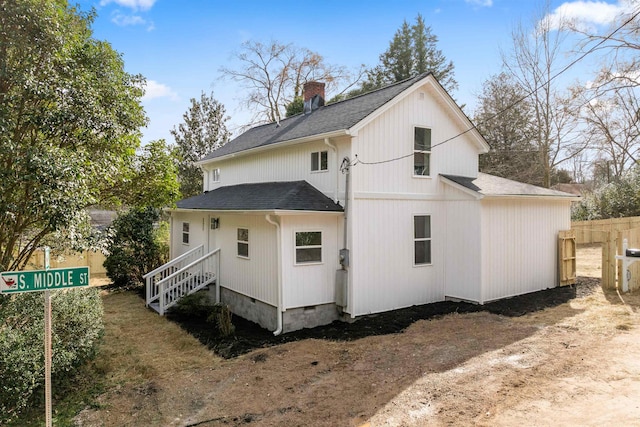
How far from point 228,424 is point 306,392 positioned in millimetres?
1353

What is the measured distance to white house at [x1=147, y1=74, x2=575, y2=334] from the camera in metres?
9.96

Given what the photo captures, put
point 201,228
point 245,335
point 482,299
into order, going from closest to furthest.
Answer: point 245,335 < point 482,299 < point 201,228

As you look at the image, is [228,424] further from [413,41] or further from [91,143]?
Result: [413,41]

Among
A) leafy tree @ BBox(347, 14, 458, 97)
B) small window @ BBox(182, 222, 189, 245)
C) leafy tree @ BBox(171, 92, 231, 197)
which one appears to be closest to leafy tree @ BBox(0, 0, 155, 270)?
small window @ BBox(182, 222, 189, 245)

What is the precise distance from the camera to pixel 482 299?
35.3 feet

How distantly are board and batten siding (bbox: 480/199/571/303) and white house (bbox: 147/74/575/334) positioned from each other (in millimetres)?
44

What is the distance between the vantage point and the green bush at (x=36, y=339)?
543 cm

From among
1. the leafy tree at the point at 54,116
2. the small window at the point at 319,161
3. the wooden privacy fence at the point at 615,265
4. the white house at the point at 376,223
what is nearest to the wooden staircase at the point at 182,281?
the white house at the point at 376,223

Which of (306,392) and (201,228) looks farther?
(201,228)

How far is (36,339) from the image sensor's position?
19.3 ft

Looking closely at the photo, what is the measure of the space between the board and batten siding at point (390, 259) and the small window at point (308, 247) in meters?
0.85

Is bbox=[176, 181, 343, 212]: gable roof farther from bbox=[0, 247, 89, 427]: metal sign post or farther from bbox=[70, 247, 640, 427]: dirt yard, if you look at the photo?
bbox=[0, 247, 89, 427]: metal sign post

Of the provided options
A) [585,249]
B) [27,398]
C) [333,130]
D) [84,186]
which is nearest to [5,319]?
[27,398]

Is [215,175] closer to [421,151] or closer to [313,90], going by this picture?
[313,90]
